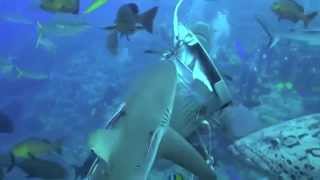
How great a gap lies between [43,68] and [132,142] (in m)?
18.9

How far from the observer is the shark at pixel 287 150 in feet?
10.7

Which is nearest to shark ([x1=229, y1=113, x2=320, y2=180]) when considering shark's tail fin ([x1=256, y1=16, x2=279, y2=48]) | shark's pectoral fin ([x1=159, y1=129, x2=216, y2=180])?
shark's pectoral fin ([x1=159, y1=129, x2=216, y2=180])

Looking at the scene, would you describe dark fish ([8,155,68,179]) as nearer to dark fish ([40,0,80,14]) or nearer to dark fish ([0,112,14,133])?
dark fish ([0,112,14,133])

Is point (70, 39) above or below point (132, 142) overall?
below

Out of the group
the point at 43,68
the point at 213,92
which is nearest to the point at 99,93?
the point at 43,68

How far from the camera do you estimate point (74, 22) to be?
26.0 ft

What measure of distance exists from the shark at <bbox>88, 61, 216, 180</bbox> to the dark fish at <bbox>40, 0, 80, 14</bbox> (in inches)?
159

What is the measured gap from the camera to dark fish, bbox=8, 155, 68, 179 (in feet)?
16.9

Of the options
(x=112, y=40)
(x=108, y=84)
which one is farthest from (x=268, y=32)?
(x=108, y=84)

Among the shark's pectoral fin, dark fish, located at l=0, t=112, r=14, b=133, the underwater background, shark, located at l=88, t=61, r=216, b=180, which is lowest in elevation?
the underwater background

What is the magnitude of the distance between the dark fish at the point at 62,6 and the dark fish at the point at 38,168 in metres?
1.68

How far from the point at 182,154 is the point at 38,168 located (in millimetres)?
3517

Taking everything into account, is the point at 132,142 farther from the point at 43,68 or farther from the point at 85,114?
the point at 43,68

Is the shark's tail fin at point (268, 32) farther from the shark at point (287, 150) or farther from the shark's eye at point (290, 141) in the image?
the shark's eye at point (290, 141)
